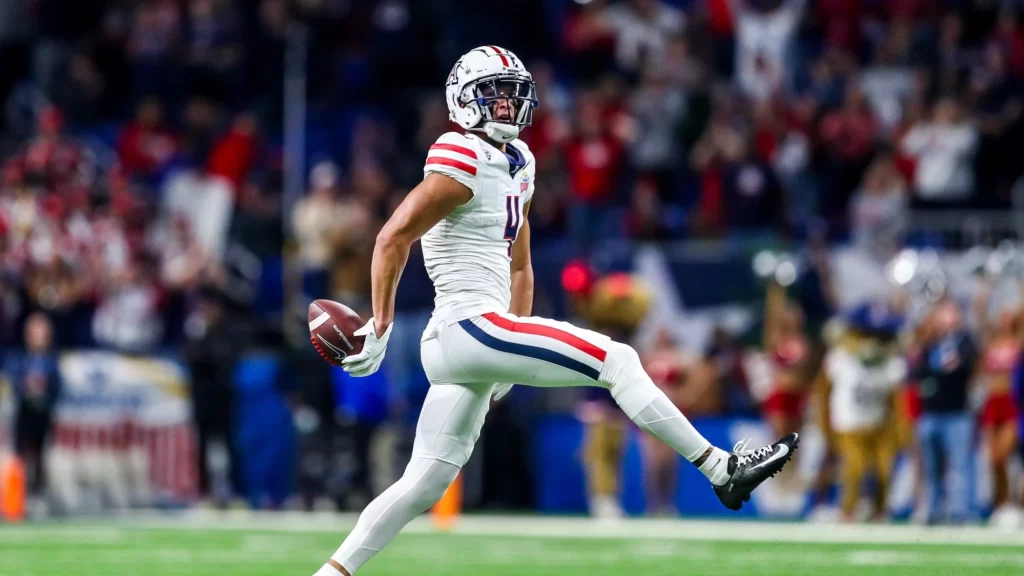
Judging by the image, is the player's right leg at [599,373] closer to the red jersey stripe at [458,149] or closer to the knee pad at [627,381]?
the knee pad at [627,381]

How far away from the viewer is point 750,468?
645 cm

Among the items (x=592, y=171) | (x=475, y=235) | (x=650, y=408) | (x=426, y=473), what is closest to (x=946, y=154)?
(x=592, y=171)

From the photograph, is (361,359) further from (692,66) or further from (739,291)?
(692,66)

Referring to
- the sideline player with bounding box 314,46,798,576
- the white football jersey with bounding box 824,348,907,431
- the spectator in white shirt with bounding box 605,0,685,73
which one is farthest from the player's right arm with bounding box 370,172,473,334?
the spectator in white shirt with bounding box 605,0,685,73

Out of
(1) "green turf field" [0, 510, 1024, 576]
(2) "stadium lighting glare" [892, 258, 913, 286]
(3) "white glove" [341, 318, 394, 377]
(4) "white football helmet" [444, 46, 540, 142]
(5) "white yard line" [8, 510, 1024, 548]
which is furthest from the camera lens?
(2) "stadium lighting glare" [892, 258, 913, 286]

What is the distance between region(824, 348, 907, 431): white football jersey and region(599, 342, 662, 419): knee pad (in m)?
7.45

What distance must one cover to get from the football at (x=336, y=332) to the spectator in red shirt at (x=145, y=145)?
11.7 m

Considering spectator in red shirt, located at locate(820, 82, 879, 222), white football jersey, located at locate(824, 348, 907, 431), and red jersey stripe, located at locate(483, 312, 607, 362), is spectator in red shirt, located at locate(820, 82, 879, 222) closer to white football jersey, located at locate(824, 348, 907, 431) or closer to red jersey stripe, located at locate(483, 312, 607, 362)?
white football jersey, located at locate(824, 348, 907, 431)

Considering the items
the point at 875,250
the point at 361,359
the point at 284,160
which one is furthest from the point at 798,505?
the point at 361,359

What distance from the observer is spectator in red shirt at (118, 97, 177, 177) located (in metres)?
17.9

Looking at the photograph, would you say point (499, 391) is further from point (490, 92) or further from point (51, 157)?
point (51, 157)

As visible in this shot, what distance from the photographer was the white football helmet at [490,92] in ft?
22.3

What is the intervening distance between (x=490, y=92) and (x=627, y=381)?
127 centimetres

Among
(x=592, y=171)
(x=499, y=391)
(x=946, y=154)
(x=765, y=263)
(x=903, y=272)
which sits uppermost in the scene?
(x=946, y=154)
